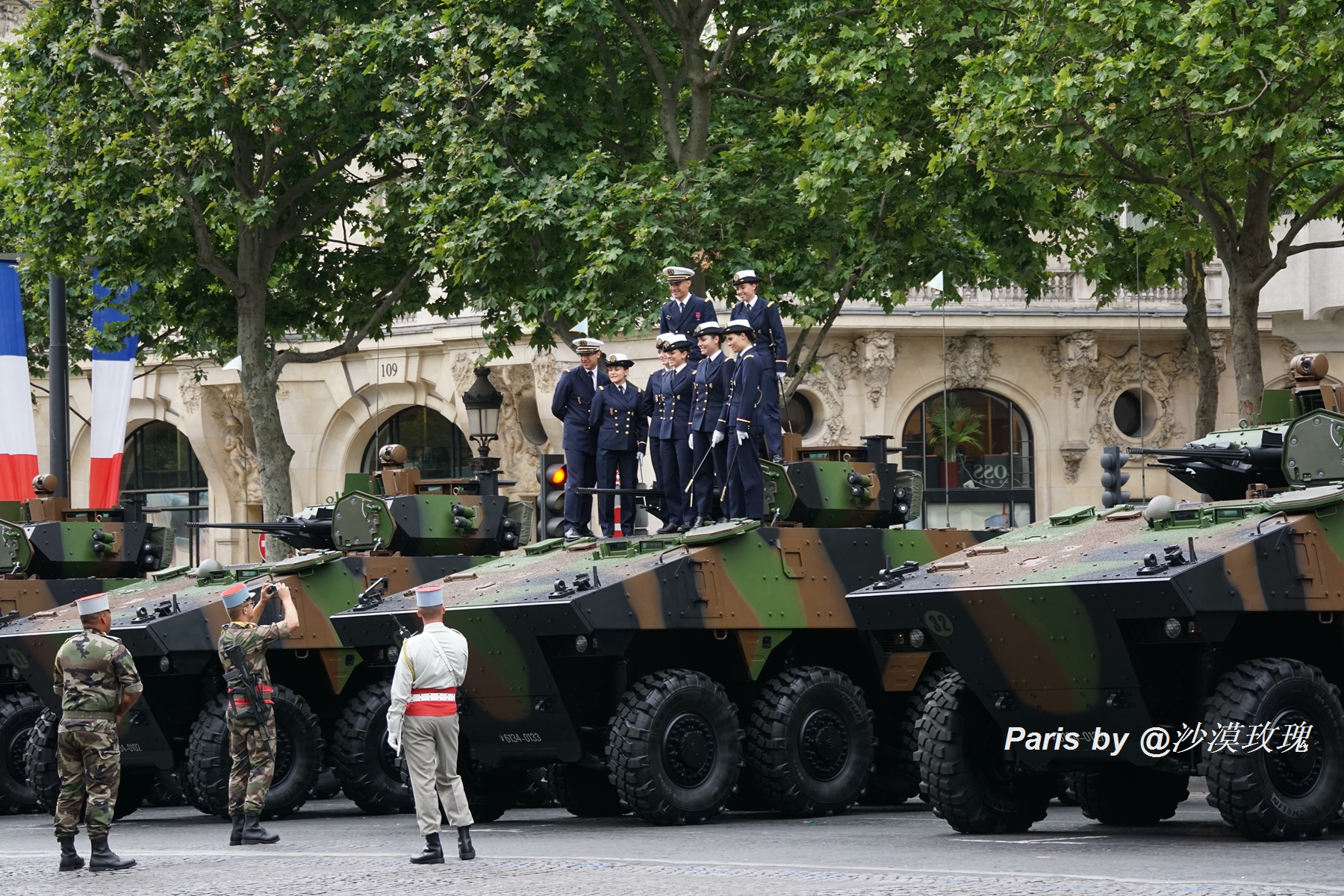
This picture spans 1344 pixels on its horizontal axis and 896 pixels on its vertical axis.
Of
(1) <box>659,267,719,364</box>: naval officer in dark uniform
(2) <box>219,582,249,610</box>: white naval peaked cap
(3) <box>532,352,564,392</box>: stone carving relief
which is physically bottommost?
(2) <box>219,582,249,610</box>: white naval peaked cap

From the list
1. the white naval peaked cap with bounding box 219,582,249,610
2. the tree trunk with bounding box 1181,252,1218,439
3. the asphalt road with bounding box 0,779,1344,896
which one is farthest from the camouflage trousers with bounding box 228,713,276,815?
the tree trunk with bounding box 1181,252,1218,439

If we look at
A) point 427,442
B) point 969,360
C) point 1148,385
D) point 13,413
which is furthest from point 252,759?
point 427,442

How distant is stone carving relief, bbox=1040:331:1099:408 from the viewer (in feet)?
100

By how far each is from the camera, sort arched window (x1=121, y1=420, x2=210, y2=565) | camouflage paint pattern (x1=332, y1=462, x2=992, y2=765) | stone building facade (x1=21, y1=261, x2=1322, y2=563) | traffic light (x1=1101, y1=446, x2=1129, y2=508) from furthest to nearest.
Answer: arched window (x1=121, y1=420, x2=210, y2=565)
stone building facade (x1=21, y1=261, x2=1322, y2=563)
traffic light (x1=1101, y1=446, x2=1129, y2=508)
camouflage paint pattern (x1=332, y1=462, x2=992, y2=765)

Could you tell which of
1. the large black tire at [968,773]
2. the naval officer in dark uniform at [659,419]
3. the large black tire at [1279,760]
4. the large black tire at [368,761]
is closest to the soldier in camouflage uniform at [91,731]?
the large black tire at [368,761]

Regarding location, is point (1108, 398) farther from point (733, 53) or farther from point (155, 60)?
point (155, 60)

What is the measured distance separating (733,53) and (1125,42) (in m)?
6.18

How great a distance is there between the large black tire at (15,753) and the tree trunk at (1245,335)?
11.0 metres

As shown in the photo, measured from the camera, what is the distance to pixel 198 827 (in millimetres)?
15523

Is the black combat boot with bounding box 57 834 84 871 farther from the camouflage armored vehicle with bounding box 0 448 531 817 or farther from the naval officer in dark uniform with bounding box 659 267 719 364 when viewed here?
the naval officer in dark uniform with bounding box 659 267 719 364

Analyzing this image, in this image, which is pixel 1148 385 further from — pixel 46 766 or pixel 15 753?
pixel 46 766

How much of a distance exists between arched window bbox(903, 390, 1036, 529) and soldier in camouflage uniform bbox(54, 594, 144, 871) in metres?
19.5

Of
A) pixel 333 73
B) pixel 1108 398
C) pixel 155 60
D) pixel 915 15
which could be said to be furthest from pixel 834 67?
pixel 1108 398

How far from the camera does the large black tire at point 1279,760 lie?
35.6 feet
